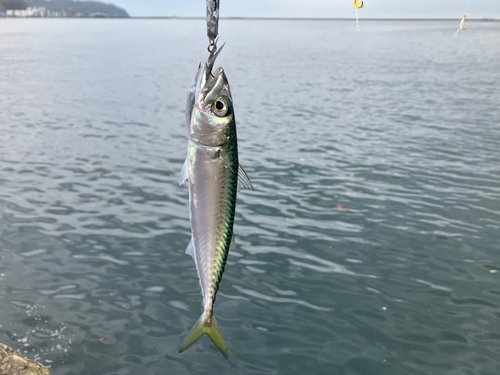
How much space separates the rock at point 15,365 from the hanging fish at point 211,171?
3.37m

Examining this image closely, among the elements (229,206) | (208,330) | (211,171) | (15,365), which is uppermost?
(211,171)

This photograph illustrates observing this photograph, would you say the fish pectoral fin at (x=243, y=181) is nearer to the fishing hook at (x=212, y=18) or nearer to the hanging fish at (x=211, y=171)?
the hanging fish at (x=211, y=171)

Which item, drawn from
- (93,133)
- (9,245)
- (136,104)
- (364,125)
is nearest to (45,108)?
(136,104)

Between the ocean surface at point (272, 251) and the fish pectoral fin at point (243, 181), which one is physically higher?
the fish pectoral fin at point (243, 181)

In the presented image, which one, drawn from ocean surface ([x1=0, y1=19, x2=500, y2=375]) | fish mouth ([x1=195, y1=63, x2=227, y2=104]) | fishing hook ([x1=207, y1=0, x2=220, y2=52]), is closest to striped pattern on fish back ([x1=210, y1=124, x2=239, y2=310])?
fish mouth ([x1=195, y1=63, x2=227, y2=104])

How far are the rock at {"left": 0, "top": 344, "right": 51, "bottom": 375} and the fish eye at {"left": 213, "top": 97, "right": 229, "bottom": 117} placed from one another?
448 centimetres

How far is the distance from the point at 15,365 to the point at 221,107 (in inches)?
181

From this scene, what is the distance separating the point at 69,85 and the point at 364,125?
2894 centimetres

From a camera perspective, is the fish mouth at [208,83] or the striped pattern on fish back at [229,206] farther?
the striped pattern on fish back at [229,206]

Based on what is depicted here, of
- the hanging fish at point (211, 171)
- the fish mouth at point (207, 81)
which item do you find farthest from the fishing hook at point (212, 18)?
the fish mouth at point (207, 81)

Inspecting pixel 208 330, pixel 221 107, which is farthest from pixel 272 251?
pixel 221 107

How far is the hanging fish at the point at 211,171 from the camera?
3.37 metres

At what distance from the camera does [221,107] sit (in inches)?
132

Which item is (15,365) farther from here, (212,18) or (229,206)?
(212,18)
